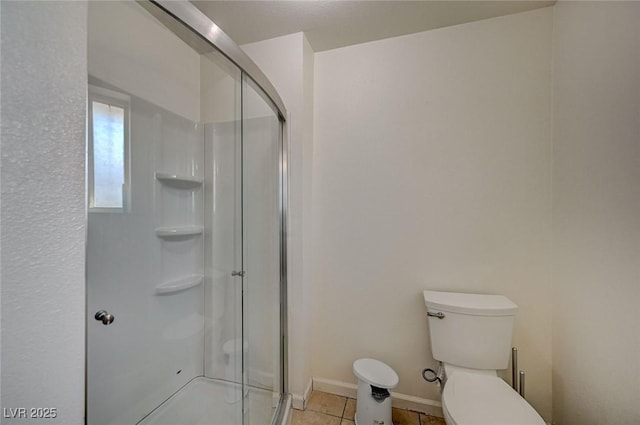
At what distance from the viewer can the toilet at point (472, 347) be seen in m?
1.02

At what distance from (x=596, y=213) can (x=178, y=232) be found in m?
2.02

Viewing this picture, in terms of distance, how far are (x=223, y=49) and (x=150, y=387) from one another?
1658 mm

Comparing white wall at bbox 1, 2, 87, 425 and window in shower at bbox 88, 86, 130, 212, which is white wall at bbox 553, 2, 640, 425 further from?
window in shower at bbox 88, 86, 130, 212

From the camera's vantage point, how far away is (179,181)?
136cm

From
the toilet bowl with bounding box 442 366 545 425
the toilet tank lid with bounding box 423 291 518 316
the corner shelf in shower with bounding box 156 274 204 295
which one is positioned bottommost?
the toilet bowl with bounding box 442 366 545 425

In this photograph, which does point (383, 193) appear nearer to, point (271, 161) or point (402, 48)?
point (271, 161)

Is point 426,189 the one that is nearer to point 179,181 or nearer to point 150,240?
point 179,181

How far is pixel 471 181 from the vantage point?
1398 mm

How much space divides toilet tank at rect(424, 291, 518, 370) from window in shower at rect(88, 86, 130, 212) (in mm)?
1580

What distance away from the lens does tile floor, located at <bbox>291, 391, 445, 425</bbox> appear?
1.36 metres

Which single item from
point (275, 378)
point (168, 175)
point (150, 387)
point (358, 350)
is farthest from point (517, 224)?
point (150, 387)

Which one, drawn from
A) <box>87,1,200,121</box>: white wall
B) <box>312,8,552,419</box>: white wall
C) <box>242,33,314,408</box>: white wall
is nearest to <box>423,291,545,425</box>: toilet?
<box>312,8,552,419</box>: white wall

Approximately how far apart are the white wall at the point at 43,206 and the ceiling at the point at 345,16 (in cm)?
122

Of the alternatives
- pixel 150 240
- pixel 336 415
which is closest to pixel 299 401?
pixel 336 415
